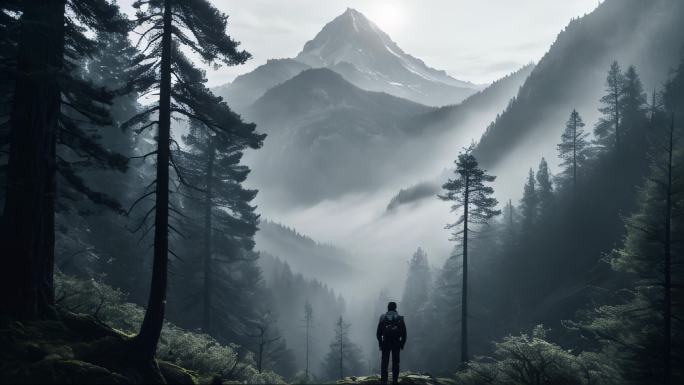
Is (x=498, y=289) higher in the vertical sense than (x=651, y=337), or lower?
higher

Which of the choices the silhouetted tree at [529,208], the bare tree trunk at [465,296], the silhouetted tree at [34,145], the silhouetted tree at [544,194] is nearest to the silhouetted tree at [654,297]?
the bare tree trunk at [465,296]

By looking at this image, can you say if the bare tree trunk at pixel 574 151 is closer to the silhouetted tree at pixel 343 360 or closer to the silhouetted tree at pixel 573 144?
the silhouetted tree at pixel 573 144

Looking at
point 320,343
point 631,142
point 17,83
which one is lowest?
point 320,343

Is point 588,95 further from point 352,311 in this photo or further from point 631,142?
point 352,311

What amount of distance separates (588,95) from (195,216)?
417ft

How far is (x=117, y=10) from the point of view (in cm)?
1152

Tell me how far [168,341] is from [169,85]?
7.98m

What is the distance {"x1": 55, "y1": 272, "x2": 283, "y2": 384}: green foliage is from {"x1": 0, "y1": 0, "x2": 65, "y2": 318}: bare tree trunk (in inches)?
71.1

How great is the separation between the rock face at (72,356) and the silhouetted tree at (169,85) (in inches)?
26.5

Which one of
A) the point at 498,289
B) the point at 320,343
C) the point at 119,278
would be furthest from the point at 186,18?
the point at 320,343

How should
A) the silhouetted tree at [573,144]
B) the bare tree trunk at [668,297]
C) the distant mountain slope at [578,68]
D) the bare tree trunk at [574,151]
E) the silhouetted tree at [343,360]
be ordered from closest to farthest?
1. the bare tree trunk at [668,297]
2. the bare tree trunk at [574,151]
3. the silhouetted tree at [573,144]
4. the silhouetted tree at [343,360]
5. the distant mountain slope at [578,68]

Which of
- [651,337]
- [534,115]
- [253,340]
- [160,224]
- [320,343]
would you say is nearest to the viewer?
[160,224]

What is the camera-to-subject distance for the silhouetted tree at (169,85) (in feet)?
36.9

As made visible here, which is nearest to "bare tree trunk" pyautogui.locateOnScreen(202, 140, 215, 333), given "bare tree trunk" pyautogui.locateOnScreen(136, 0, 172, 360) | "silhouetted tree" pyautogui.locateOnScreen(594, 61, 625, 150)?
"bare tree trunk" pyautogui.locateOnScreen(136, 0, 172, 360)
